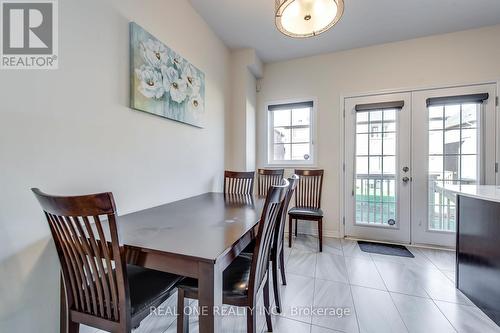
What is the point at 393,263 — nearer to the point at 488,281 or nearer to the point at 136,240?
the point at 488,281

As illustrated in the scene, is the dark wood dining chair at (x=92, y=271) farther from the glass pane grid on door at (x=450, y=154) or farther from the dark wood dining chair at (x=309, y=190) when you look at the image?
the glass pane grid on door at (x=450, y=154)

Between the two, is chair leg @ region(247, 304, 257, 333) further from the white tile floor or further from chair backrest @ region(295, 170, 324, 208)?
chair backrest @ region(295, 170, 324, 208)

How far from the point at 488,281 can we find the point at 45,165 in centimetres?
284

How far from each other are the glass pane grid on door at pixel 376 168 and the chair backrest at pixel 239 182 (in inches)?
63.3

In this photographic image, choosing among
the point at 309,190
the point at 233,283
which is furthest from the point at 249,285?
the point at 309,190

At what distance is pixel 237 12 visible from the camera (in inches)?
92.9

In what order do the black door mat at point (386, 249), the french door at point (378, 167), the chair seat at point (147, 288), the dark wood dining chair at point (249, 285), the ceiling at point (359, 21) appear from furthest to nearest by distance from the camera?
the french door at point (378, 167) → the black door mat at point (386, 249) → the ceiling at point (359, 21) → the dark wood dining chair at point (249, 285) → the chair seat at point (147, 288)

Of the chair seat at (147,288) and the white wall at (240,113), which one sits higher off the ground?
the white wall at (240,113)

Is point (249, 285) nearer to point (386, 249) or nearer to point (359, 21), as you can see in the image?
point (386, 249)

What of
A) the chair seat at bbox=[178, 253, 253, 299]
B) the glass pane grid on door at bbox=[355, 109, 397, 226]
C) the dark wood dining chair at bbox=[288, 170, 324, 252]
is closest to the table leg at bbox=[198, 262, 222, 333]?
the chair seat at bbox=[178, 253, 253, 299]

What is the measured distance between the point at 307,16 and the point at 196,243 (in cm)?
154

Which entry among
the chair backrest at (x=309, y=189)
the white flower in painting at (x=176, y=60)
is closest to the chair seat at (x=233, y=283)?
the white flower in painting at (x=176, y=60)

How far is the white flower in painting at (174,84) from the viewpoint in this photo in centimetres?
183

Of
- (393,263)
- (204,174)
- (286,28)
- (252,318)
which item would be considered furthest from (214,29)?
(393,263)
